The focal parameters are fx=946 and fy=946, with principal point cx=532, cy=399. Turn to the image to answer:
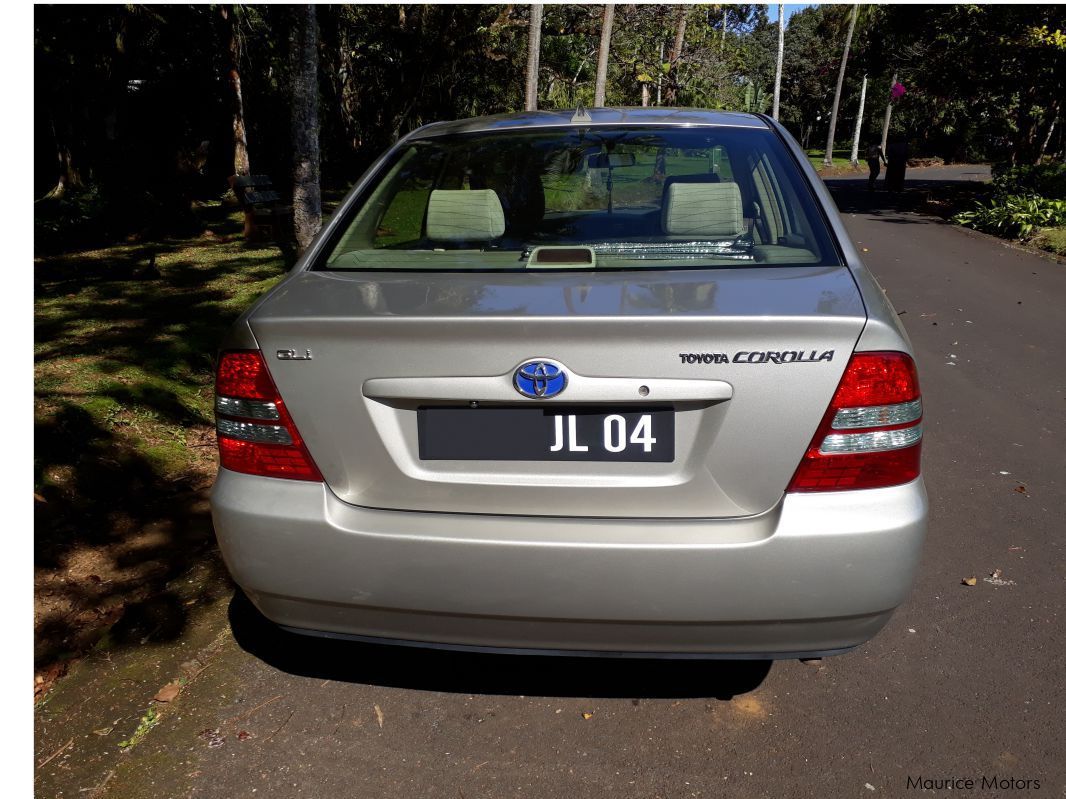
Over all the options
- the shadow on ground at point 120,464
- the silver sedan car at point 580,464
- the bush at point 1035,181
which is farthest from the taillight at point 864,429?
the bush at point 1035,181

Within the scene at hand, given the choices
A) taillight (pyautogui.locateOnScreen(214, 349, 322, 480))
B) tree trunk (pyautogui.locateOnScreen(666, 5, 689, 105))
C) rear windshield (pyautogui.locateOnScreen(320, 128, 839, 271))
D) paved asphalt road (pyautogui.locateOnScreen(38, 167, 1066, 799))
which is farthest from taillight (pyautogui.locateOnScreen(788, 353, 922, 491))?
tree trunk (pyautogui.locateOnScreen(666, 5, 689, 105))

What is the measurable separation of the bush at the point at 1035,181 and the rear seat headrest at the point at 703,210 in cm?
1709

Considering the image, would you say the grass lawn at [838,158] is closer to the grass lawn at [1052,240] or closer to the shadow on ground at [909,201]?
the shadow on ground at [909,201]

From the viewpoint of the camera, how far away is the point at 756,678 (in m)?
3.08

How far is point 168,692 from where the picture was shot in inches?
117

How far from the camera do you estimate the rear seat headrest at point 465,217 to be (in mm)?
3188

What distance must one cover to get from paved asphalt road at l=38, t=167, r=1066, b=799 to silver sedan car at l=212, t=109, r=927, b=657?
41 centimetres

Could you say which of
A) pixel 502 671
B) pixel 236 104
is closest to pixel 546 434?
pixel 502 671

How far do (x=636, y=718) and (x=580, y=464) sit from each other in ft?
3.23

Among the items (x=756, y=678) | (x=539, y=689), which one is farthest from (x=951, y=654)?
(x=539, y=689)

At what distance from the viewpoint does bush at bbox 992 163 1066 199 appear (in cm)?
1791

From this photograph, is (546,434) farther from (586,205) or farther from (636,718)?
(586,205)

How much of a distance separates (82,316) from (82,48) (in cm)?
1229

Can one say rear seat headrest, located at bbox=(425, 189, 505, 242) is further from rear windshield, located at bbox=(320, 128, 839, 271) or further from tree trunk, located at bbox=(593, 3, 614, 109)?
tree trunk, located at bbox=(593, 3, 614, 109)
